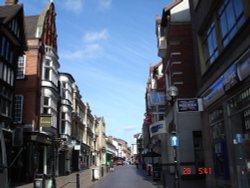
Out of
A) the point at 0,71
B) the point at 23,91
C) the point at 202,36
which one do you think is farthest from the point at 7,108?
the point at 202,36

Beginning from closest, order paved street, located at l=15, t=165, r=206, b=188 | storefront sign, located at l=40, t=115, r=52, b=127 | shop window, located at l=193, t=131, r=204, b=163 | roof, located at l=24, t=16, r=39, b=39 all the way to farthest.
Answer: storefront sign, located at l=40, t=115, r=52, b=127
paved street, located at l=15, t=165, r=206, b=188
shop window, located at l=193, t=131, r=204, b=163
roof, located at l=24, t=16, r=39, b=39

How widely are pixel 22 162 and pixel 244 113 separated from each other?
64.6 feet

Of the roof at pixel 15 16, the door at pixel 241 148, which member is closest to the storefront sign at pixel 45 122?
the roof at pixel 15 16

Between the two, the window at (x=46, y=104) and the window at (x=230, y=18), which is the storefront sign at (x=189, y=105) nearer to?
the window at (x=230, y=18)

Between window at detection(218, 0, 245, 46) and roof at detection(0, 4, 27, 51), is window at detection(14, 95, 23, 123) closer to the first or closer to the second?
roof at detection(0, 4, 27, 51)

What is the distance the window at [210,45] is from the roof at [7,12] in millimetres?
13111

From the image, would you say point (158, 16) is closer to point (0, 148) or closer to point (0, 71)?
point (0, 71)

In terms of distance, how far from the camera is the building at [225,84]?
42.1ft

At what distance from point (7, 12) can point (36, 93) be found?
7.59 m

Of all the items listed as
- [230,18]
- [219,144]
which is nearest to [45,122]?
[219,144]

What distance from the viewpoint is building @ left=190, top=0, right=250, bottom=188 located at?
1284 cm

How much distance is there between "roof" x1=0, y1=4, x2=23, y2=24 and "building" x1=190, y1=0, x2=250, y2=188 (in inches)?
502

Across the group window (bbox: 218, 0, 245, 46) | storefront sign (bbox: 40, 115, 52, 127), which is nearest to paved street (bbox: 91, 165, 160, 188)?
storefront sign (bbox: 40, 115, 52, 127)

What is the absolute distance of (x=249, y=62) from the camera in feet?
38.7
